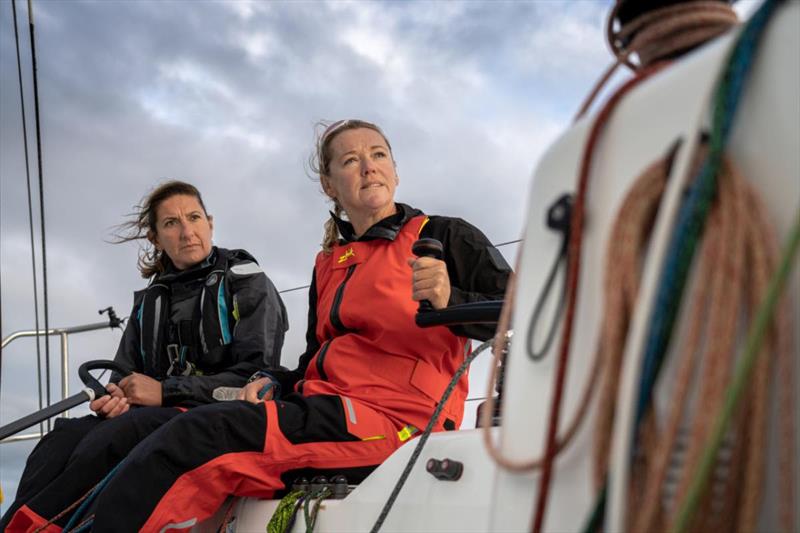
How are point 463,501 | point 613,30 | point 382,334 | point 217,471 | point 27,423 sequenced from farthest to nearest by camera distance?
1. point 27,423
2. point 382,334
3. point 217,471
4. point 463,501
5. point 613,30

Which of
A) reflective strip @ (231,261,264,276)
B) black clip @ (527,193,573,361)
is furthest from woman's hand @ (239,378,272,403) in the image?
black clip @ (527,193,573,361)

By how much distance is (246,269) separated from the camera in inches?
106

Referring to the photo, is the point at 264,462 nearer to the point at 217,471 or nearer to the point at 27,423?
the point at 217,471

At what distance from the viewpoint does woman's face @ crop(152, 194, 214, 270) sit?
9.25 feet

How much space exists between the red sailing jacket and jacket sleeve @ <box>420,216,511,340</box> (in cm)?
9

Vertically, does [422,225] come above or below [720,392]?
above

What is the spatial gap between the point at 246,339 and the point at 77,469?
2.19 feet

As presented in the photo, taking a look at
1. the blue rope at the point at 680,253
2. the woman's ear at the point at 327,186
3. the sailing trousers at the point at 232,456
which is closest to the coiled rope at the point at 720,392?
the blue rope at the point at 680,253

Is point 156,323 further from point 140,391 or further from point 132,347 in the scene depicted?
point 140,391

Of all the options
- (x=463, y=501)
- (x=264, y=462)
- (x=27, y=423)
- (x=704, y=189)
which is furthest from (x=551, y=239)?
(x=27, y=423)

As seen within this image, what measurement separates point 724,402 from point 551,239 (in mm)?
211

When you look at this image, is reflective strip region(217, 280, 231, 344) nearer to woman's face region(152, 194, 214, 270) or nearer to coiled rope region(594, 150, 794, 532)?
woman's face region(152, 194, 214, 270)

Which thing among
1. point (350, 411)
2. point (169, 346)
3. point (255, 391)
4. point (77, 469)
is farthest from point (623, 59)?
point (169, 346)

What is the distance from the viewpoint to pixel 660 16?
0.74 meters
